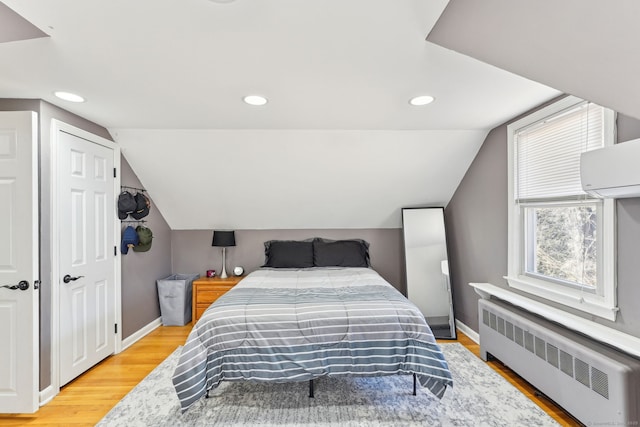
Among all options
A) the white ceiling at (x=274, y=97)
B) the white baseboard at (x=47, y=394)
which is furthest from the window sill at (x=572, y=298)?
the white baseboard at (x=47, y=394)

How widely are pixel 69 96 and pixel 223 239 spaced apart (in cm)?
228

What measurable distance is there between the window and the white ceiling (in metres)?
0.26

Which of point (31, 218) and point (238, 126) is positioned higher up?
point (238, 126)

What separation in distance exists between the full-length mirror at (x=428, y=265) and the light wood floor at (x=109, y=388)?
403 millimetres

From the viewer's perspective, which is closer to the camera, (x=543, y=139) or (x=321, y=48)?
(x=321, y=48)

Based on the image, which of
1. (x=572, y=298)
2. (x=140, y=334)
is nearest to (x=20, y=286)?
(x=140, y=334)

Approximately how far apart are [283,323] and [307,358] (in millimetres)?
279

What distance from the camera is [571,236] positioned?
230 cm

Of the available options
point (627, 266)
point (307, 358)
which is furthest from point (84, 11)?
point (627, 266)

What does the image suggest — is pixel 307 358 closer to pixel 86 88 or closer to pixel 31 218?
pixel 31 218

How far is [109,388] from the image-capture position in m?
2.51

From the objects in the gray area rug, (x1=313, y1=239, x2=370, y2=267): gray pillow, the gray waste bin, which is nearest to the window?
the gray area rug

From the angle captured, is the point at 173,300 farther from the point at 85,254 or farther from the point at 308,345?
the point at 308,345

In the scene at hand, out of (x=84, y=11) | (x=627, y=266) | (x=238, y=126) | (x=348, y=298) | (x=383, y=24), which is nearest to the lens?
(x=84, y=11)
